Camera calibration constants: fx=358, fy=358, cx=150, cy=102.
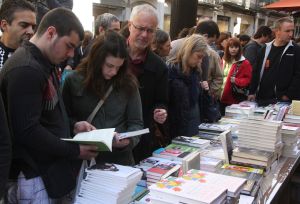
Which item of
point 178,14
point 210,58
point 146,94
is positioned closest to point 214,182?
point 146,94

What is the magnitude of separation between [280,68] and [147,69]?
101 inches

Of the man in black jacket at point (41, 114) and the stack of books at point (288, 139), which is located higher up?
the man in black jacket at point (41, 114)

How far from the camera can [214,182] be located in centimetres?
145

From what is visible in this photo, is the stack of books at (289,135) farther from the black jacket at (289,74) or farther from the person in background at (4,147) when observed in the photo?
the person in background at (4,147)

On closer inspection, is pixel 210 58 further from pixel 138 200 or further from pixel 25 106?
pixel 25 106

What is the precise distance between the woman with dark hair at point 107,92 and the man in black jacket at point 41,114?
321 mm

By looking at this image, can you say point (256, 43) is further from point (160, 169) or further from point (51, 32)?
point (51, 32)

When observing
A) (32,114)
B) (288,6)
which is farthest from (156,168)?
(288,6)

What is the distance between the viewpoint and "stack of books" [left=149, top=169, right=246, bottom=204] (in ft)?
4.22

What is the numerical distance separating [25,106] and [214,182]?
2.63ft

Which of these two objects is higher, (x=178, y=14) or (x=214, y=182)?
(x=178, y=14)

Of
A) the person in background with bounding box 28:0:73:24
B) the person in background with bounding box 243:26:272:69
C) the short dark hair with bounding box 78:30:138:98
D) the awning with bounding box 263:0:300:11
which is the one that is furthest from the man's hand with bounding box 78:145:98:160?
the awning with bounding box 263:0:300:11

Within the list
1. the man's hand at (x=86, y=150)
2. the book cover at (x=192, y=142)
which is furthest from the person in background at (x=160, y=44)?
the man's hand at (x=86, y=150)

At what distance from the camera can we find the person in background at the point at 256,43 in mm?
5234
